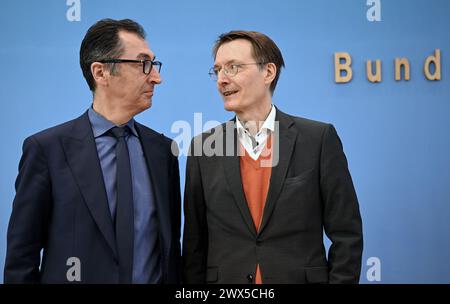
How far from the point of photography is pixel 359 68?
3475 mm

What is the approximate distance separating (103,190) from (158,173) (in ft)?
0.78

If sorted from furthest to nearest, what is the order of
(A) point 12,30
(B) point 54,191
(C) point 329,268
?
(A) point 12,30 → (C) point 329,268 → (B) point 54,191

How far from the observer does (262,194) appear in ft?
6.54

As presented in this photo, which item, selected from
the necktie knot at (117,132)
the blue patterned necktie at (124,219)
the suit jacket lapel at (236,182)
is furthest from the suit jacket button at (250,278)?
the necktie knot at (117,132)

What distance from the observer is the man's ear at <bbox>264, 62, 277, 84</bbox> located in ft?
7.07

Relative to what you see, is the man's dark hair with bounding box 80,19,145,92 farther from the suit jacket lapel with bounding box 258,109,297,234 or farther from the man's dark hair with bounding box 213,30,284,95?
the suit jacket lapel with bounding box 258,109,297,234

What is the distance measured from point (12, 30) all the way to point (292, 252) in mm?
2373

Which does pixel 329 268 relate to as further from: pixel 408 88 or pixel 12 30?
pixel 12 30

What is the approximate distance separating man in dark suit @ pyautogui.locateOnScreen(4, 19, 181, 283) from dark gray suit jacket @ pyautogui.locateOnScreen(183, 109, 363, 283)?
197mm

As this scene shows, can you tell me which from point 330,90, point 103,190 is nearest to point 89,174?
point 103,190

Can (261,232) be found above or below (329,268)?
above

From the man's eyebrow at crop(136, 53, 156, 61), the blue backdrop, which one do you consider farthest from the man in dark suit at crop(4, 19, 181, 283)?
the blue backdrop

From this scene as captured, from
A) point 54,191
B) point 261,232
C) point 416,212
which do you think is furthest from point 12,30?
point 416,212

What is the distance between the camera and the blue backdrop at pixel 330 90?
3.42m
